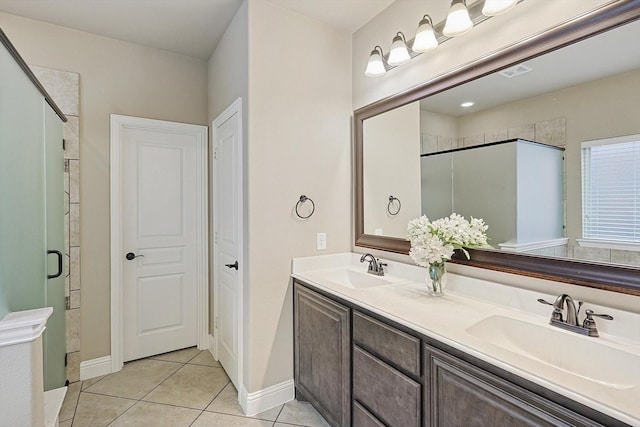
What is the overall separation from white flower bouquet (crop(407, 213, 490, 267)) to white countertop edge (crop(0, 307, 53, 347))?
1648mm

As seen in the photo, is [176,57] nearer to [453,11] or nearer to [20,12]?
[20,12]

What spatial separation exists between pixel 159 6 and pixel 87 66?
0.88 meters

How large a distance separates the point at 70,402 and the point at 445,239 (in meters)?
2.74

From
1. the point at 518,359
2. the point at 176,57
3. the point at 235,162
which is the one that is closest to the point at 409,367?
the point at 518,359

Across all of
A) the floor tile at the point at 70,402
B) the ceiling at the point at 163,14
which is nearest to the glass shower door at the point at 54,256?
the floor tile at the point at 70,402

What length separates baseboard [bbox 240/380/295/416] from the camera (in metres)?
2.12

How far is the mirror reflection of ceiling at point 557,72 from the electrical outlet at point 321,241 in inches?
46.1

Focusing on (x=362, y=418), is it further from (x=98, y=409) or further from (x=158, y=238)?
(x=158, y=238)

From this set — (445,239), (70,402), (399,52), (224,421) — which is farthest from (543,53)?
(70,402)

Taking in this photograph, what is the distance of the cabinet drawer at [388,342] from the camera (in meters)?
1.31

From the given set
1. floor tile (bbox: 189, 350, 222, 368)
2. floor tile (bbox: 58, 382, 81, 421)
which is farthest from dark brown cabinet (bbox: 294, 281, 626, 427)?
floor tile (bbox: 58, 382, 81, 421)

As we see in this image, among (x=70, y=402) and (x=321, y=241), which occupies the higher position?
(x=321, y=241)

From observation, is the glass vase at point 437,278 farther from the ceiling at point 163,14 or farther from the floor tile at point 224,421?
the ceiling at point 163,14

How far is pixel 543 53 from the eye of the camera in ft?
4.63
